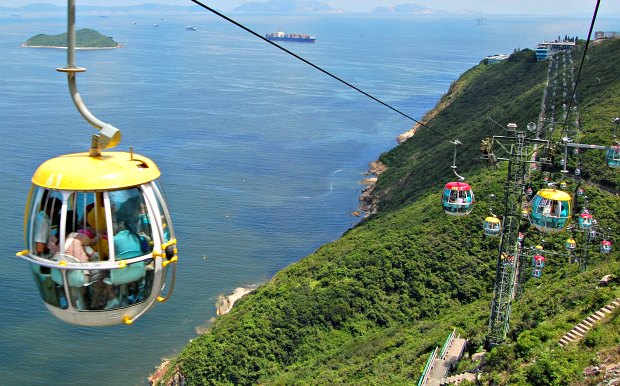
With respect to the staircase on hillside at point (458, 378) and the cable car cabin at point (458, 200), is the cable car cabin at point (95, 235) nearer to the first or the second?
the cable car cabin at point (458, 200)

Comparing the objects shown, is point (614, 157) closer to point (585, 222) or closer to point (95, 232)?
point (585, 222)

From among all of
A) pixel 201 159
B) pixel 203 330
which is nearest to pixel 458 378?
pixel 203 330

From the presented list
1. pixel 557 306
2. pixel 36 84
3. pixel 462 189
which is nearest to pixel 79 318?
pixel 462 189

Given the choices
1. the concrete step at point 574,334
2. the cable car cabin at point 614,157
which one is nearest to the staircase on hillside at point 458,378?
the concrete step at point 574,334

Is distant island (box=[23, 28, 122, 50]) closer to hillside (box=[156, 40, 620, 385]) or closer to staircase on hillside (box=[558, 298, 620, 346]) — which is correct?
hillside (box=[156, 40, 620, 385])

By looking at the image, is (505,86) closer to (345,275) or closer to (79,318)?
(345,275)

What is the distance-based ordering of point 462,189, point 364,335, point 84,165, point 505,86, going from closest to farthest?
point 84,165 → point 462,189 → point 364,335 → point 505,86

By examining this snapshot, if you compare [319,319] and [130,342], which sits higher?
[319,319]
